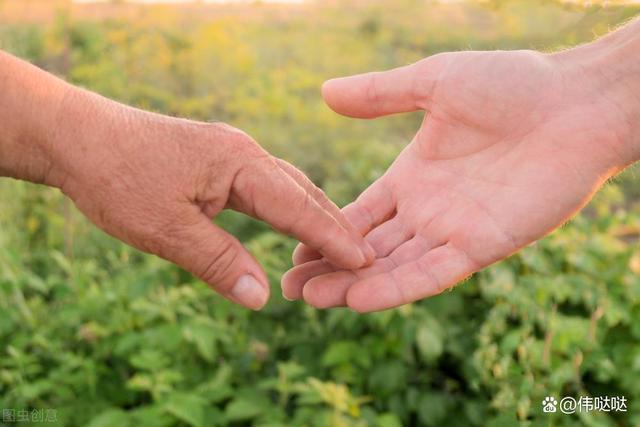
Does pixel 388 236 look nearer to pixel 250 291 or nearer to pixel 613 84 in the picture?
pixel 250 291

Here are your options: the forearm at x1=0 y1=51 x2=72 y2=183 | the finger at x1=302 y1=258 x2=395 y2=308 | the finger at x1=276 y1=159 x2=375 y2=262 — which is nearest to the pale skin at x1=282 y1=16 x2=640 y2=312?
the finger at x1=302 y1=258 x2=395 y2=308

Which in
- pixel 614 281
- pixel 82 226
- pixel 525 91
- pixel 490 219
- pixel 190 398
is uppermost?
pixel 525 91

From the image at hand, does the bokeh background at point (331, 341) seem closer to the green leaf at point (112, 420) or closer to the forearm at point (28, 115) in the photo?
the green leaf at point (112, 420)

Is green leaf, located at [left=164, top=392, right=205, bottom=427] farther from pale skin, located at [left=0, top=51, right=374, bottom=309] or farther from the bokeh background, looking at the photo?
pale skin, located at [left=0, top=51, right=374, bottom=309]

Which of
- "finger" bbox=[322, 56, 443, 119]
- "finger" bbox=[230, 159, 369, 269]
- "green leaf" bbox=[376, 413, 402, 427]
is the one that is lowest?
"green leaf" bbox=[376, 413, 402, 427]

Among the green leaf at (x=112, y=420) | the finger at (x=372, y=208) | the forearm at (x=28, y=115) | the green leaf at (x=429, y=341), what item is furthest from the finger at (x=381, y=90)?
the green leaf at (x=112, y=420)

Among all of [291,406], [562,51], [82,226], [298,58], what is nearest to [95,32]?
[298,58]

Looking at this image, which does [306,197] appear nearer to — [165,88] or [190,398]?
[190,398]

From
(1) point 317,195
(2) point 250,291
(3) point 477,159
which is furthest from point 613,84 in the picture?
(2) point 250,291
